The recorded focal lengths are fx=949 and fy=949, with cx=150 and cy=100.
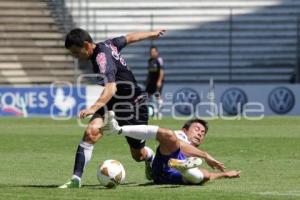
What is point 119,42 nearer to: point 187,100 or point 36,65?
point 187,100

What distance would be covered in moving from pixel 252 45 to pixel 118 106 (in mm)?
26774

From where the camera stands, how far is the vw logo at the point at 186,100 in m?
32.0

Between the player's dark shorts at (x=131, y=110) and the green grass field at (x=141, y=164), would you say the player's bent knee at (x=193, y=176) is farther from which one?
the player's dark shorts at (x=131, y=110)

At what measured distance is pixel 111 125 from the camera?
10.5m

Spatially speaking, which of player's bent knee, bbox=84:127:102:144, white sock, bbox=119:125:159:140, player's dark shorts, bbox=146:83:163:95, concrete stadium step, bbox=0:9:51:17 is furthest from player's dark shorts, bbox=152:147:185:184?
concrete stadium step, bbox=0:9:51:17

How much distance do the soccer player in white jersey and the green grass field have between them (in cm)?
20

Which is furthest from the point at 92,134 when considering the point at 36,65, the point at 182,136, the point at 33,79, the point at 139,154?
the point at 36,65

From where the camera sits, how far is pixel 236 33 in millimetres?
37969

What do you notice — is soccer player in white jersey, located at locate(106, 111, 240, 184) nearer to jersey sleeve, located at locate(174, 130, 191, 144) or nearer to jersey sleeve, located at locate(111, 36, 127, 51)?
jersey sleeve, located at locate(174, 130, 191, 144)

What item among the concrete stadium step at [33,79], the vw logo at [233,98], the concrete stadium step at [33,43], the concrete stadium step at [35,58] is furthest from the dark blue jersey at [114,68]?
the concrete stadium step at [33,43]

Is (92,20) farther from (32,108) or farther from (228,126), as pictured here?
(228,126)

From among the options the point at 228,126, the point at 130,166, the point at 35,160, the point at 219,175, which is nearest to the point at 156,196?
the point at 219,175

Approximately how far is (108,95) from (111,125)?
0.33 m

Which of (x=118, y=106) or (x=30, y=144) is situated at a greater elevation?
(x=118, y=106)
